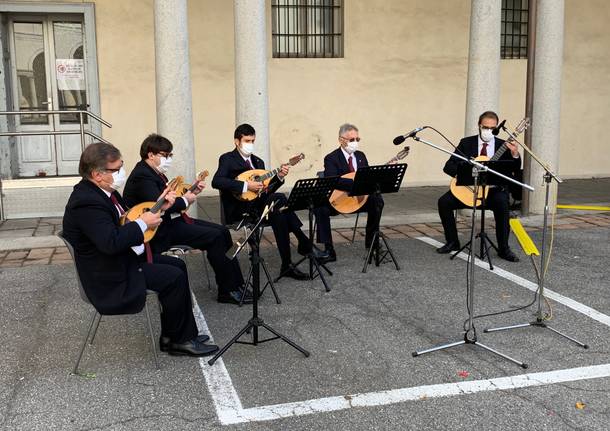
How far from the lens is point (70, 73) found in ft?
33.9

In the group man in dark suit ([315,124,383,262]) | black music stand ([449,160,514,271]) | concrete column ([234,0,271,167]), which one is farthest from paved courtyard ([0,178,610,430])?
concrete column ([234,0,271,167])

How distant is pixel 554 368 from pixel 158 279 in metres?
2.72

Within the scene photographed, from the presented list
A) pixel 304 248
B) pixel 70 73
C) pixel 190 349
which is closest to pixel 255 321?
pixel 190 349

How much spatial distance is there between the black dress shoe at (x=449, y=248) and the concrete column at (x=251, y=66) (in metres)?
2.39

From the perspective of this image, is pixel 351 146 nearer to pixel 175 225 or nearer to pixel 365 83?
pixel 175 225

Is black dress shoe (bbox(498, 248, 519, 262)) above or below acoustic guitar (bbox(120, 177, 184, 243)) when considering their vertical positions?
below

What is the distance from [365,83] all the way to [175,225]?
6.81 meters

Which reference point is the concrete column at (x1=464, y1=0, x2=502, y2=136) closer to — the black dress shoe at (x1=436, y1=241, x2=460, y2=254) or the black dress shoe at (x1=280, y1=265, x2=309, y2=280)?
the black dress shoe at (x1=436, y1=241, x2=460, y2=254)

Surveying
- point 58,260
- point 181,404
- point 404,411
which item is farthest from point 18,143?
point 404,411

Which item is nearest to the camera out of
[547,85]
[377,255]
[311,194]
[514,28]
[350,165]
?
[311,194]

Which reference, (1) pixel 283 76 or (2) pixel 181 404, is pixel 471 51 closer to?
(1) pixel 283 76

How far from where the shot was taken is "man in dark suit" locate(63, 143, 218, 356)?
3.93 metres

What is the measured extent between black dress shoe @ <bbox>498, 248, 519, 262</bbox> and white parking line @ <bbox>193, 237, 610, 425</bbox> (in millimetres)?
2704

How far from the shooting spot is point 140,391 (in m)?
3.93
